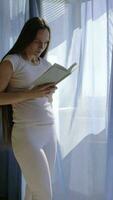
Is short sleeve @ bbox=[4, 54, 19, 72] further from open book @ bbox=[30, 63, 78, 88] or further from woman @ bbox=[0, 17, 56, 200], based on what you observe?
open book @ bbox=[30, 63, 78, 88]

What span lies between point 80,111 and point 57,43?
513mm

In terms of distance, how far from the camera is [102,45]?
1.89 m

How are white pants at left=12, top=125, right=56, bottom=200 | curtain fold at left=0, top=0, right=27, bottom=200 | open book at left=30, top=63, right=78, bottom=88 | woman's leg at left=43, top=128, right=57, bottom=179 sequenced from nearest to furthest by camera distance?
open book at left=30, top=63, right=78, bottom=88
white pants at left=12, top=125, right=56, bottom=200
woman's leg at left=43, top=128, right=57, bottom=179
curtain fold at left=0, top=0, right=27, bottom=200

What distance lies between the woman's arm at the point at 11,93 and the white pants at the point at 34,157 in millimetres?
154

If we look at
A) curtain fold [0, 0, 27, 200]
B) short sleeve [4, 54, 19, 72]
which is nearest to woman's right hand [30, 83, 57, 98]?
short sleeve [4, 54, 19, 72]

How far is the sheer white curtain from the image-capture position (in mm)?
1914

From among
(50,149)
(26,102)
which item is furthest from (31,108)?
(50,149)

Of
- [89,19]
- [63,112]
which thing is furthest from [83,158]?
[89,19]

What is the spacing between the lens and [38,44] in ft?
5.29

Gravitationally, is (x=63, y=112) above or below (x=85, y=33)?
below

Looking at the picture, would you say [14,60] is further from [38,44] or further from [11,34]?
[11,34]

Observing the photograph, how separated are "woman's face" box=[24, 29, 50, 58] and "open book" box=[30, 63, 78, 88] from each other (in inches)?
8.0

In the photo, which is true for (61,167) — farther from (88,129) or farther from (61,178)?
(88,129)

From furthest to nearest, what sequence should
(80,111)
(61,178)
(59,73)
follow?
1. (61,178)
2. (80,111)
3. (59,73)
